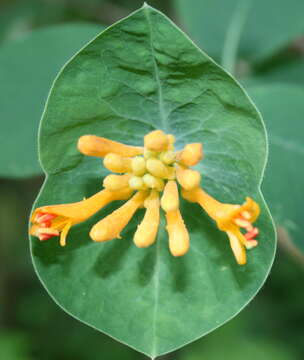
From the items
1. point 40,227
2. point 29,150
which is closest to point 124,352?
point 29,150

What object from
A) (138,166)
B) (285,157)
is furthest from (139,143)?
(285,157)

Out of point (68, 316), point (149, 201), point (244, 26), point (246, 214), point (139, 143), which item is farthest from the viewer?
point (68, 316)

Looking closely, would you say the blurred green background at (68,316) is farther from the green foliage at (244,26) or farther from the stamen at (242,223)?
the stamen at (242,223)

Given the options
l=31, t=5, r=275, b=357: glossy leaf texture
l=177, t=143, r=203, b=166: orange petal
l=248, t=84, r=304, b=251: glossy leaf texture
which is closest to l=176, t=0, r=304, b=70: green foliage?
l=248, t=84, r=304, b=251: glossy leaf texture

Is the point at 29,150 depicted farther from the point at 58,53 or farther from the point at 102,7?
the point at 102,7

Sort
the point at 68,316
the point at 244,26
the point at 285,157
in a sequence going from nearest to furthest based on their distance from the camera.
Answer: the point at 285,157 < the point at 244,26 < the point at 68,316

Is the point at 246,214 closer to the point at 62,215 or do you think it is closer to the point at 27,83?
the point at 62,215

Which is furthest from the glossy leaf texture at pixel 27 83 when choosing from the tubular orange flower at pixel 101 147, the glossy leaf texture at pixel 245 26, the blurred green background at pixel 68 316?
the tubular orange flower at pixel 101 147

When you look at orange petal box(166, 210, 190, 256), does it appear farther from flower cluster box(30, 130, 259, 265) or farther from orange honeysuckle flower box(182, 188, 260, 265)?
orange honeysuckle flower box(182, 188, 260, 265)
